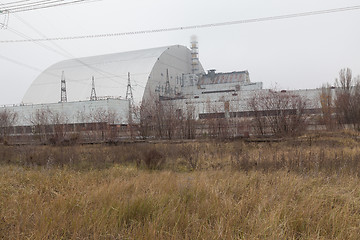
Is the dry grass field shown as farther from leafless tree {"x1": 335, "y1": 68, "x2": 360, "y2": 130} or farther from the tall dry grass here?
leafless tree {"x1": 335, "y1": 68, "x2": 360, "y2": 130}

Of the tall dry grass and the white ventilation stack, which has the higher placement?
the white ventilation stack

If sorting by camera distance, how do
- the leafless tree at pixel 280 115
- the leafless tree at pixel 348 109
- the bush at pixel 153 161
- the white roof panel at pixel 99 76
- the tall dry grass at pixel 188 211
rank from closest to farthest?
the tall dry grass at pixel 188 211 < the bush at pixel 153 161 < the leafless tree at pixel 280 115 < the leafless tree at pixel 348 109 < the white roof panel at pixel 99 76

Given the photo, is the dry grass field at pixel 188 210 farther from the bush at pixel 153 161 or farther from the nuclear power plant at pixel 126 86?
the nuclear power plant at pixel 126 86

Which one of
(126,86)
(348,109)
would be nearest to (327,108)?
(348,109)

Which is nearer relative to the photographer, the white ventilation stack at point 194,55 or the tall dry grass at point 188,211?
the tall dry grass at point 188,211

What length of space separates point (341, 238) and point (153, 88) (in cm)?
4663

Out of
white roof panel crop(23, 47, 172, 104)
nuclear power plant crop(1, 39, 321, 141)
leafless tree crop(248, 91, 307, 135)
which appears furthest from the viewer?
white roof panel crop(23, 47, 172, 104)

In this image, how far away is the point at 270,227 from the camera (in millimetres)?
3402

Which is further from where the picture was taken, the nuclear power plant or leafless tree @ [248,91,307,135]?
the nuclear power plant

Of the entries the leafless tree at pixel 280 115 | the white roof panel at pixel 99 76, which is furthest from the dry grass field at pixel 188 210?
the white roof panel at pixel 99 76

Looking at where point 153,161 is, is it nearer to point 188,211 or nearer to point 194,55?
Answer: point 188,211

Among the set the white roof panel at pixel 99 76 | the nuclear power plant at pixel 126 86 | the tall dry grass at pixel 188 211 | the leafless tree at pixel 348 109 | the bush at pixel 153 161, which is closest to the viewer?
the tall dry grass at pixel 188 211

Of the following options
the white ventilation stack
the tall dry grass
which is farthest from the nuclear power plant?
the tall dry grass

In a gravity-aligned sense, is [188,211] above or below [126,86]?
below
